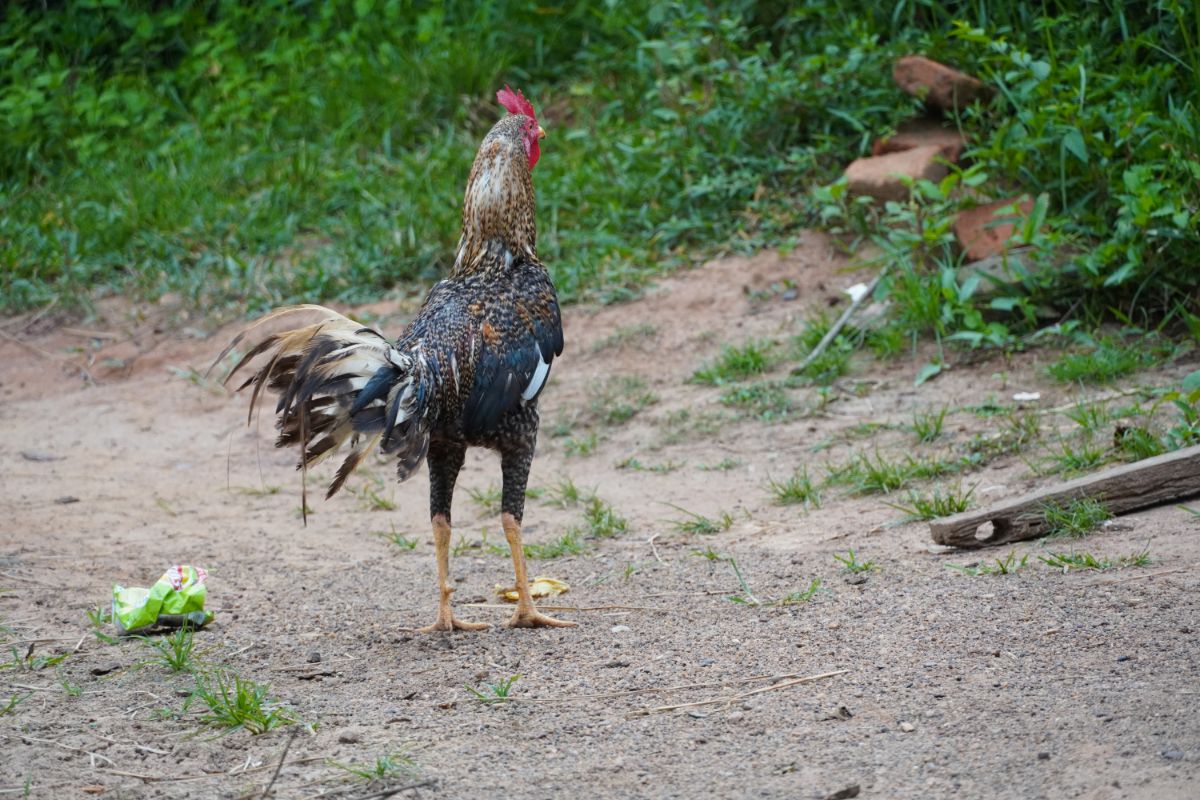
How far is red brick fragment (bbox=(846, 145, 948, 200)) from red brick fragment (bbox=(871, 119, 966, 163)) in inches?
3.1

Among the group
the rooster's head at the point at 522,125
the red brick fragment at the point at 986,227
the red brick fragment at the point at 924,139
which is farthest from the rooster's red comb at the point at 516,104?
the red brick fragment at the point at 924,139

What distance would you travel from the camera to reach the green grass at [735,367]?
7.25 meters

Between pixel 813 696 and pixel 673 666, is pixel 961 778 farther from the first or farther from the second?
pixel 673 666

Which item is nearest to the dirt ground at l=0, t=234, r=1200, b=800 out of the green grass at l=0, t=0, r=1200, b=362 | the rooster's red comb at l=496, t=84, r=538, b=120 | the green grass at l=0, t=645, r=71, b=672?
the green grass at l=0, t=645, r=71, b=672

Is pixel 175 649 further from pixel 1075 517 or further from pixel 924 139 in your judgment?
pixel 924 139

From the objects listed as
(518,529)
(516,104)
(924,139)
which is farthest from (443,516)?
(924,139)

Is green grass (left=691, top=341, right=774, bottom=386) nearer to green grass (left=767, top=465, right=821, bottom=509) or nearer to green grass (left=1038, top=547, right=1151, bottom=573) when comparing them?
green grass (left=767, top=465, right=821, bottom=509)

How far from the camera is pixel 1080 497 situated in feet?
15.5

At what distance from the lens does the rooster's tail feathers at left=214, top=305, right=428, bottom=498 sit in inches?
152

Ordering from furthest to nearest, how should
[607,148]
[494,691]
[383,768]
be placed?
[607,148]
[494,691]
[383,768]

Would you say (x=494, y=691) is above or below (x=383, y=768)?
below

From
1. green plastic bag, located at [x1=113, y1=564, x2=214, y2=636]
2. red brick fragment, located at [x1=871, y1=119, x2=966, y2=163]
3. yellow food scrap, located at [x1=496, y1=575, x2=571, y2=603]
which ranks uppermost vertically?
red brick fragment, located at [x1=871, y1=119, x2=966, y2=163]

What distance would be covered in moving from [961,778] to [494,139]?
2.99m

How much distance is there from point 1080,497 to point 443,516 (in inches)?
93.8
